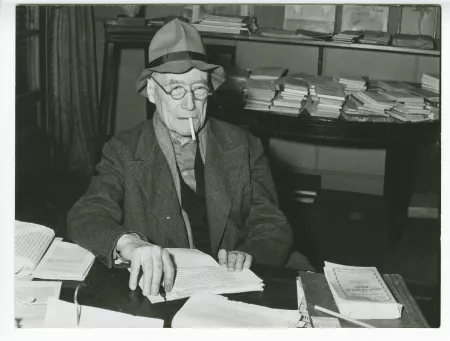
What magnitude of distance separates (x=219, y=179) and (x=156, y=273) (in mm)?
652

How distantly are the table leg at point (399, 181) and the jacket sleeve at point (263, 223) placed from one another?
1562 millimetres

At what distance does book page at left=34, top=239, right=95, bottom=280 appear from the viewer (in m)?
1.49

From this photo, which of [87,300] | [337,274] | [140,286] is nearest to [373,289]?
[337,274]

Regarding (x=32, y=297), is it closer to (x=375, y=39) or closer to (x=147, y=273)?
(x=147, y=273)

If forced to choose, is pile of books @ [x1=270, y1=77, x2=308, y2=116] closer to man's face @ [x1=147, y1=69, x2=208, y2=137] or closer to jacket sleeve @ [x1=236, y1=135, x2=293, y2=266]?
jacket sleeve @ [x1=236, y1=135, x2=293, y2=266]

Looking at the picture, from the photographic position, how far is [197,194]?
203 centimetres

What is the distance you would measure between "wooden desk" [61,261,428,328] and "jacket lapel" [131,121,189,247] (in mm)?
419

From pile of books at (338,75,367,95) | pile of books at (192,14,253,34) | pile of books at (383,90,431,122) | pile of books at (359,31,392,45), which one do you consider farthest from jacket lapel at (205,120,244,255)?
pile of books at (359,31,392,45)

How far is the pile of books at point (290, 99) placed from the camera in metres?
3.40

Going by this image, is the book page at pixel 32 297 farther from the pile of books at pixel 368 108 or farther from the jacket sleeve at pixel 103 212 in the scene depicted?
the pile of books at pixel 368 108

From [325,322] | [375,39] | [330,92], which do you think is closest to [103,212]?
[325,322]

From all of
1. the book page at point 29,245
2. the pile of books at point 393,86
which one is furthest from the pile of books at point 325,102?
the book page at point 29,245

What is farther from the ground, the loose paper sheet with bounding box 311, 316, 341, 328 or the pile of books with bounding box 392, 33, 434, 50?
the pile of books with bounding box 392, 33, 434, 50
